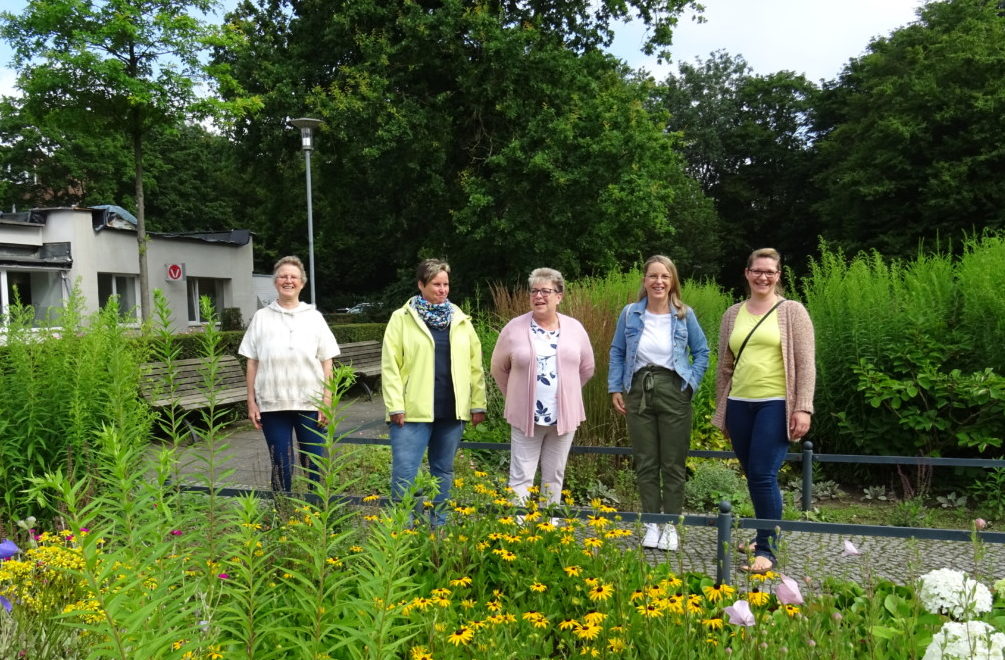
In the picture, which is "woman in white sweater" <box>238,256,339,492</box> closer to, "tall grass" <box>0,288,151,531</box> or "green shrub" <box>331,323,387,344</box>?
"tall grass" <box>0,288,151,531</box>

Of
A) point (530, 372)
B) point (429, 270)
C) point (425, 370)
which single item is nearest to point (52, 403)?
point (425, 370)

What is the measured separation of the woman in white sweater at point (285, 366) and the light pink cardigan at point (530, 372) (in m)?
1.04

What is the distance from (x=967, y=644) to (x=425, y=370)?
2887mm

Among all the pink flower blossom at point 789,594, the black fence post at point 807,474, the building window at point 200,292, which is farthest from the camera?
the building window at point 200,292


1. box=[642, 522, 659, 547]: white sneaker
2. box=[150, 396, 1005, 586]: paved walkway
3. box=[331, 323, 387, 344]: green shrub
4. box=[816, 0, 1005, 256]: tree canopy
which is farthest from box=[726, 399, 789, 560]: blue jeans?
box=[816, 0, 1005, 256]: tree canopy

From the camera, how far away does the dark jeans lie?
4.36m

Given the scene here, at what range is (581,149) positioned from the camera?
1669 cm

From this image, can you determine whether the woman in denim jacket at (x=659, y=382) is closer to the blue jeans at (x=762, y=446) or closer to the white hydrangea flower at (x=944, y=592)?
the blue jeans at (x=762, y=446)

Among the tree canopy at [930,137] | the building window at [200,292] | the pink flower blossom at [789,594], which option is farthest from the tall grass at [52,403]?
the tree canopy at [930,137]

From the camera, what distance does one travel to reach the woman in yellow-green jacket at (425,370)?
13.7 feet

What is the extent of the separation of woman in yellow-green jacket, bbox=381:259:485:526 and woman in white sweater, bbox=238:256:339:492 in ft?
1.34

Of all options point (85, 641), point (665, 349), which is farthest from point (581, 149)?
point (85, 641)

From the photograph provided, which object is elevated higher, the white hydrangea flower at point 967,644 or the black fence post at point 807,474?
the white hydrangea flower at point 967,644

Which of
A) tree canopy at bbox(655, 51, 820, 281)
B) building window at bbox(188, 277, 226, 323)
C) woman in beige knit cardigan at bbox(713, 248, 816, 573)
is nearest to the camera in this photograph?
woman in beige knit cardigan at bbox(713, 248, 816, 573)
